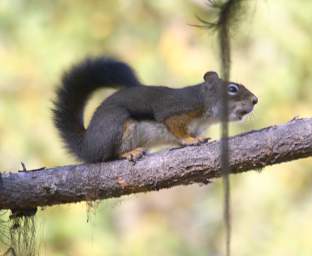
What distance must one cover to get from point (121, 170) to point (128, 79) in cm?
67

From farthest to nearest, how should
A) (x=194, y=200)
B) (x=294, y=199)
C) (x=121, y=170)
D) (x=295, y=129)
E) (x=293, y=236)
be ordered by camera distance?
(x=194, y=200) < (x=294, y=199) < (x=293, y=236) < (x=121, y=170) < (x=295, y=129)

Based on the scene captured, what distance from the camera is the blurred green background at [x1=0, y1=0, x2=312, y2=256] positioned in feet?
14.9

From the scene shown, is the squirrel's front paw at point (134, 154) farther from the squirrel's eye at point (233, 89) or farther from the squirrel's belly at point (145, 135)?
the squirrel's eye at point (233, 89)

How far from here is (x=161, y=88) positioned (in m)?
2.54

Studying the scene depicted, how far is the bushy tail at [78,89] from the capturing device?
2494mm

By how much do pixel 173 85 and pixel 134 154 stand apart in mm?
2783

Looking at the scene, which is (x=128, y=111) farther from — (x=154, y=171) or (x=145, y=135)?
(x=154, y=171)

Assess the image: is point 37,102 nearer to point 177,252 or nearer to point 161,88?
point 177,252

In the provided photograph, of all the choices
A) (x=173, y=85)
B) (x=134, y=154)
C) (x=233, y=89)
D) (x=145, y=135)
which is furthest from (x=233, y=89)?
(x=173, y=85)

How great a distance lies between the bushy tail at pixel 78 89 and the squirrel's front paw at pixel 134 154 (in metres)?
0.27

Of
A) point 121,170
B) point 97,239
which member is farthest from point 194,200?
point 121,170

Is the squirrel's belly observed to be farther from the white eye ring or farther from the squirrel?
the white eye ring

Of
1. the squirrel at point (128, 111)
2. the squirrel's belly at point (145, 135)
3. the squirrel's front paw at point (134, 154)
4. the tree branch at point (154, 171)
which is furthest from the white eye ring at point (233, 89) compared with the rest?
the tree branch at point (154, 171)

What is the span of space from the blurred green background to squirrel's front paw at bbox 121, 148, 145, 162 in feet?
6.48
